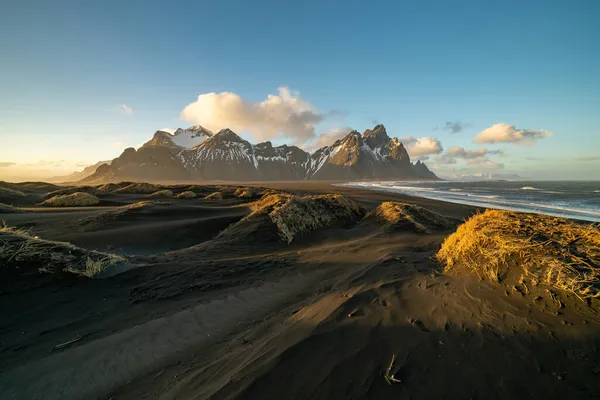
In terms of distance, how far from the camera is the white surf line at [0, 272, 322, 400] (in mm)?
3328

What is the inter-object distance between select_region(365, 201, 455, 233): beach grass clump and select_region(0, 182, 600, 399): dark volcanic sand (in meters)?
5.80

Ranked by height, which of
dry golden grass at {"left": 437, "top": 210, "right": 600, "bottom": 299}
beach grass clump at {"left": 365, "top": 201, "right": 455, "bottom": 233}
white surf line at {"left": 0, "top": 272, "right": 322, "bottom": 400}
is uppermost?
dry golden grass at {"left": 437, "top": 210, "right": 600, "bottom": 299}

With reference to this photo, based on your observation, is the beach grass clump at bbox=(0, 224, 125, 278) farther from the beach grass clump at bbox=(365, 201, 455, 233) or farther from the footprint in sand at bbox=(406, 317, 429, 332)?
the beach grass clump at bbox=(365, 201, 455, 233)

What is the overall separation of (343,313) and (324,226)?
9602 mm

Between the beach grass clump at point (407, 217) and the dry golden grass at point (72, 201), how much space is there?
24212 mm

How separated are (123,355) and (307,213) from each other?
33.4 ft

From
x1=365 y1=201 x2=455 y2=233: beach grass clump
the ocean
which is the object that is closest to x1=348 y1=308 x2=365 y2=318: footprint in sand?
x1=365 y1=201 x2=455 y2=233: beach grass clump

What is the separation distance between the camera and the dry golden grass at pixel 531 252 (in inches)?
146

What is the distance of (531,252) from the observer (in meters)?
4.35

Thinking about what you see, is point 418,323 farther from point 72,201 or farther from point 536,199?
point 536,199

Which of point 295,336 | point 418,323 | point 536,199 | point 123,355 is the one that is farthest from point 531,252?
point 536,199

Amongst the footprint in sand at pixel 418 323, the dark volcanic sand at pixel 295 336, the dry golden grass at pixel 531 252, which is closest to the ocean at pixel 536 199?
the dry golden grass at pixel 531 252

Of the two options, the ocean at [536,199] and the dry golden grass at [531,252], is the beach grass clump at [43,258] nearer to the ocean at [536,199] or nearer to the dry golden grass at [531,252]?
the dry golden grass at [531,252]

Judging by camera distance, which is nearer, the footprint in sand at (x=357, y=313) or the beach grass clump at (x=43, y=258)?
the footprint in sand at (x=357, y=313)
